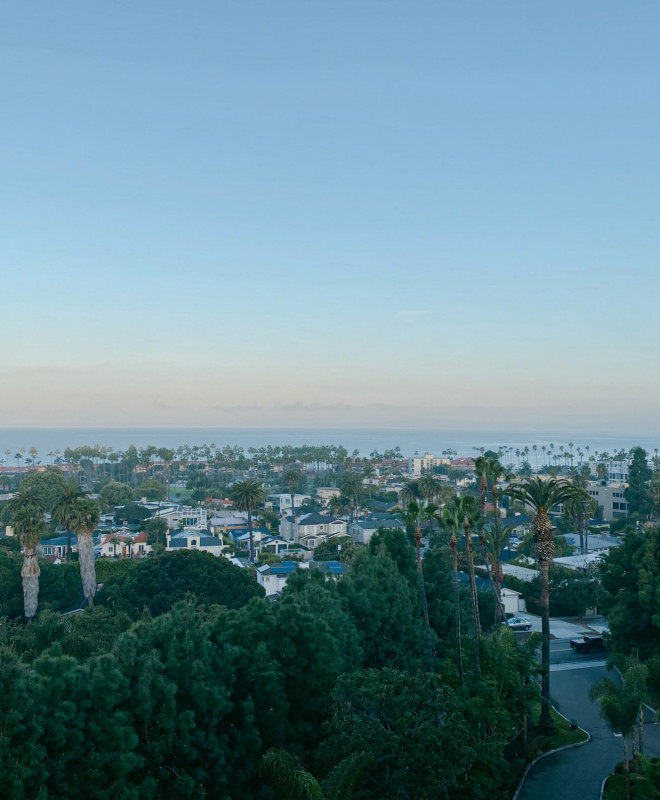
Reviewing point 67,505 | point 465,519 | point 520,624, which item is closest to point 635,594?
point 465,519

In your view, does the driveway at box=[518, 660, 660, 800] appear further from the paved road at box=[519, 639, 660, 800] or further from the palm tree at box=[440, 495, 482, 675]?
the palm tree at box=[440, 495, 482, 675]

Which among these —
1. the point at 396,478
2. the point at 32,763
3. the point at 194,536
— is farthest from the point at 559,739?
the point at 396,478

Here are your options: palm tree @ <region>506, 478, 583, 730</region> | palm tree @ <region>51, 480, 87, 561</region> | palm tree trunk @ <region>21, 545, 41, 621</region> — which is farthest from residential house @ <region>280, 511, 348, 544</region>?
palm tree @ <region>506, 478, 583, 730</region>

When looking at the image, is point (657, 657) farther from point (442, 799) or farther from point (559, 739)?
point (442, 799)

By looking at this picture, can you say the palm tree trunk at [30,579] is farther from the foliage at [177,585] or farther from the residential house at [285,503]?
the residential house at [285,503]

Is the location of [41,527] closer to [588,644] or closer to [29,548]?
[29,548]

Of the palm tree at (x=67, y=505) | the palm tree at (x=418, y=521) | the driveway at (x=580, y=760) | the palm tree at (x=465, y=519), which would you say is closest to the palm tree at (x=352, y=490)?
the palm tree at (x=67, y=505)
